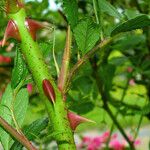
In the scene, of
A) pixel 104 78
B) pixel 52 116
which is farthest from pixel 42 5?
pixel 52 116

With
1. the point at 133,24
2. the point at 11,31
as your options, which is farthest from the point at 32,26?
the point at 133,24

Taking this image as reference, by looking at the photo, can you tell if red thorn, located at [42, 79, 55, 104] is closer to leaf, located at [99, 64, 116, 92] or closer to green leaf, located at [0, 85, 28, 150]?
green leaf, located at [0, 85, 28, 150]

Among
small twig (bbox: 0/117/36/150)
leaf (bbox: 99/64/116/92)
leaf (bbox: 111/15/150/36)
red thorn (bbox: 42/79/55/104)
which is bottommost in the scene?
leaf (bbox: 99/64/116/92)

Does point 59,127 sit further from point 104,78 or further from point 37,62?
point 104,78

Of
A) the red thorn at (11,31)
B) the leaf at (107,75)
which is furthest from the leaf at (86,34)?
the leaf at (107,75)

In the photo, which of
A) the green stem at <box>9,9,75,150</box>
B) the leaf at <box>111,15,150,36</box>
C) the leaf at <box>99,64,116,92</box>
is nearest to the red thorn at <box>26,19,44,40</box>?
the green stem at <box>9,9,75,150</box>

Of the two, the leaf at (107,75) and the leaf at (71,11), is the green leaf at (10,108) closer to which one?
the leaf at (71,11)
